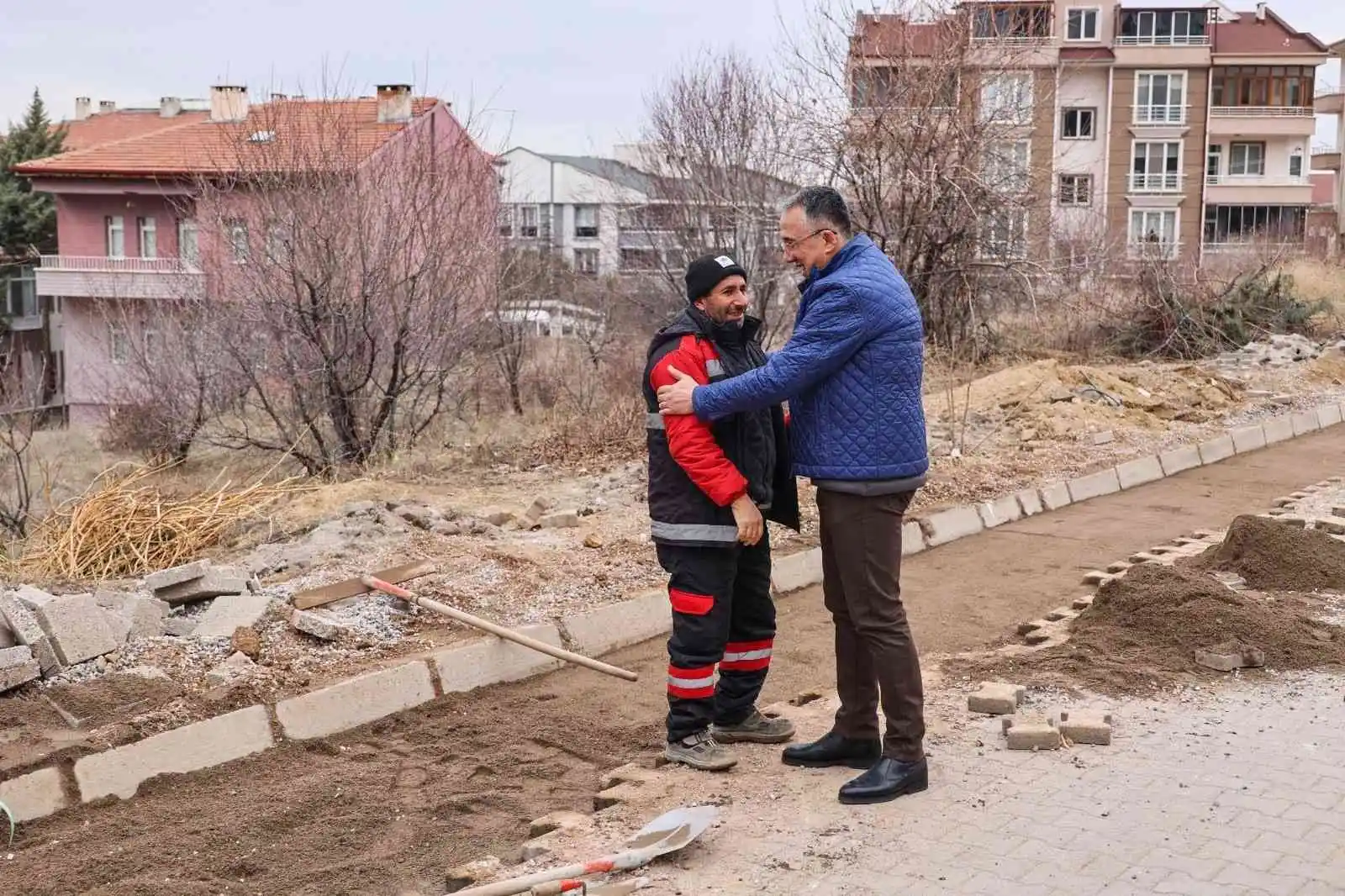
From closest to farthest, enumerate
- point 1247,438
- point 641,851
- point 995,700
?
point 641,851 < point 995,700 < point 1247,438

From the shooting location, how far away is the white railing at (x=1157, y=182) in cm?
4997

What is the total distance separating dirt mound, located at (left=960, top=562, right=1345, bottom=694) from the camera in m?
Result: 6.04

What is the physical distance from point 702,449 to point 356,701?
88.0 inches

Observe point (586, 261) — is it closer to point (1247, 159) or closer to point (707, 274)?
point (707, 274)

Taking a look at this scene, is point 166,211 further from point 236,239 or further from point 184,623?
point 184,623

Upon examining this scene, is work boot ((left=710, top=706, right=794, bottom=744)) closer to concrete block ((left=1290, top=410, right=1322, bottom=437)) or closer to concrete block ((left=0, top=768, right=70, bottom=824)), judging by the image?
concrete block ((left=0, top=768, right=70, bottom=824))

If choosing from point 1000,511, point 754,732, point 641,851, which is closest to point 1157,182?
point 1000,511

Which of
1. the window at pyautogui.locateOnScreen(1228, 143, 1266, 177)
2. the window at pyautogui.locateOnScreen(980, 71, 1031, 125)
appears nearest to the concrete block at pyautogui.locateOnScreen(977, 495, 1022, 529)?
the window at pyautogui.locateOnScreen(980, 71, 1031, 125)

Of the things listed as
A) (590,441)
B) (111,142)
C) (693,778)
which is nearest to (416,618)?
(693,778)

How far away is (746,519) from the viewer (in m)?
4.83

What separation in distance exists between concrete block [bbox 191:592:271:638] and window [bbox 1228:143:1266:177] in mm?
51907

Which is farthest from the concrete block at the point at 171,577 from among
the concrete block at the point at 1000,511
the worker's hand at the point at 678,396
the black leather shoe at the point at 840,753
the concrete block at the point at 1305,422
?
the concrete block at the point at 1305,422

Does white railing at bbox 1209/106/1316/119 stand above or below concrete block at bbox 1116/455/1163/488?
above

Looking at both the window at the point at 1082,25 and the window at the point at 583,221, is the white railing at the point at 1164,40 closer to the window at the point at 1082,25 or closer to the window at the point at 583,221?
the window at the point at 1082,25
